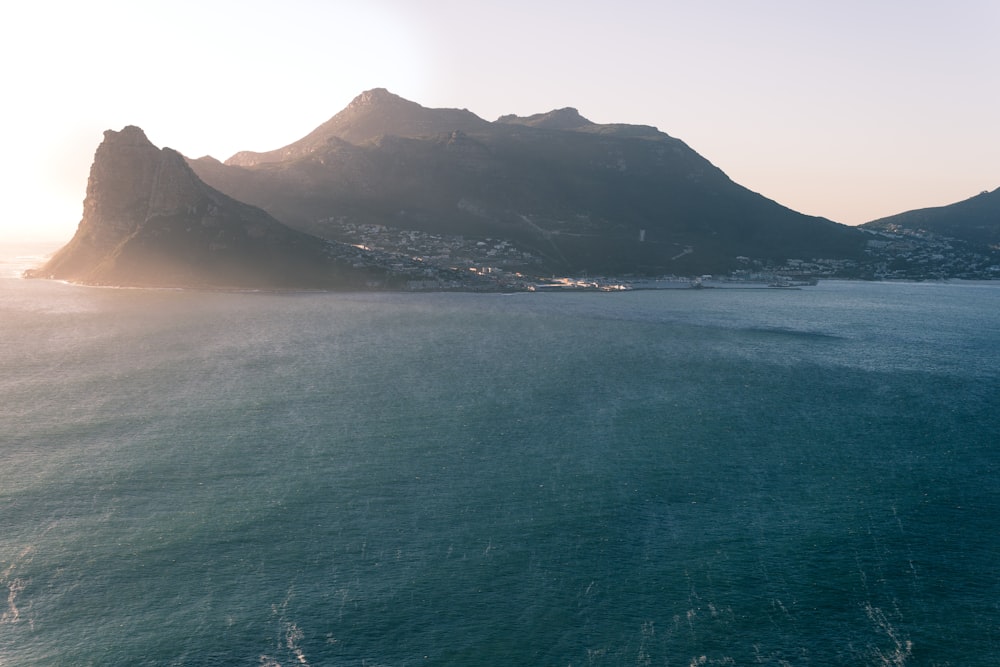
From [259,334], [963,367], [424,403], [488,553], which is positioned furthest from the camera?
[259,334]

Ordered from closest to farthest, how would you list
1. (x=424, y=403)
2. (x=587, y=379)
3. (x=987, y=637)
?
(x=987, y=637) → (x=424, y=403) → (x=587, y=379)

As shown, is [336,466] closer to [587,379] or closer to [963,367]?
[587,379]

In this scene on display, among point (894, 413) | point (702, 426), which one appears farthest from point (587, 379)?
point (894, 413)

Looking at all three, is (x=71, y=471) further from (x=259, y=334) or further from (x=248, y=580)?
(x=259, y=334)

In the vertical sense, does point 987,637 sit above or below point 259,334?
below

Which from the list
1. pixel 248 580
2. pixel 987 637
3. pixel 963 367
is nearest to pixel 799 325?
pixel 963 367

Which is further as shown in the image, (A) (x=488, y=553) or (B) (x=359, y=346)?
(B) (x=359, y=346)
